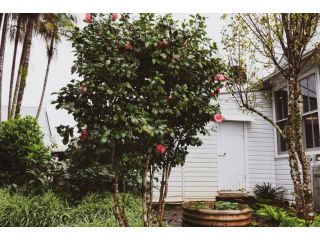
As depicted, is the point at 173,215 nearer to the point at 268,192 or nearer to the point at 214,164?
the point at 214,164

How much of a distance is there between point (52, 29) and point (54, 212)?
762 centimetres

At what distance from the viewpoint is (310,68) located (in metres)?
6.93

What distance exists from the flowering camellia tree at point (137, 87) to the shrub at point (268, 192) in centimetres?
482

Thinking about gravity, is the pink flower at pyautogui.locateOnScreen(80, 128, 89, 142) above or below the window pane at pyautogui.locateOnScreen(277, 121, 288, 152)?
below

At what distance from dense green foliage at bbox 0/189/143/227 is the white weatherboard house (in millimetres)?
3325

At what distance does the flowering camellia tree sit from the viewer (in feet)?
10.8

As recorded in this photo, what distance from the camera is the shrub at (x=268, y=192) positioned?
312 inches

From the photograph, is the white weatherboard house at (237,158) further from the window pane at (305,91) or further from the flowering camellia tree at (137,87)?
the flowering camellia tree at (137,87)

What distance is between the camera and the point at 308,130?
7.36 meters

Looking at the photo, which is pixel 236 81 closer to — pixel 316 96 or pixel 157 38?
pixel 316 96

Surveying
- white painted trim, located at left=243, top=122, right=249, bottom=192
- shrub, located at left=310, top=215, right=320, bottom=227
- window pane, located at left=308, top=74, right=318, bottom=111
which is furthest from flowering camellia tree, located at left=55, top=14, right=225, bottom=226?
white painted trim, located at left=243, top=122, right=249, bottom=192

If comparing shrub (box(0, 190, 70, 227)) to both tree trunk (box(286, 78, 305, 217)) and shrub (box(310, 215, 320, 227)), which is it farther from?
tree trunk (box(286, 78, 305, 217))
